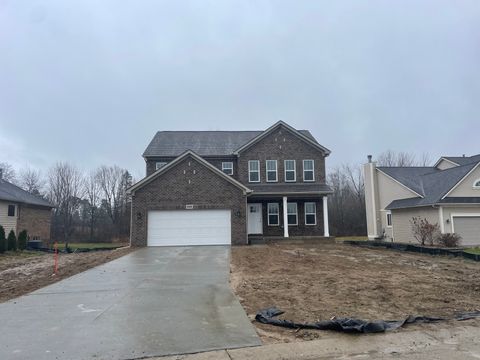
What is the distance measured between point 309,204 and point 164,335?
20.8 meters

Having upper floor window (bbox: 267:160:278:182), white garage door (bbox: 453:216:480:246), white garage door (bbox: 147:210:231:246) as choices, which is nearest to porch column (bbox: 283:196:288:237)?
upper floor window (bbox: 267:160:278:182)

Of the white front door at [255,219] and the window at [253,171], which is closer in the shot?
the white front door at [255,219]

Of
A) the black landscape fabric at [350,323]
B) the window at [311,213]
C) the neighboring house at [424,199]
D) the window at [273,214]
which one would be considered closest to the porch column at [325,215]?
the window at [311,213]

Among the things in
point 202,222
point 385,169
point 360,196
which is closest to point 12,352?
point 202,222

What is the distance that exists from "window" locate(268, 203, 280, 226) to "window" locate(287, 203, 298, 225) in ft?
2.53

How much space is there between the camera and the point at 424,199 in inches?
907

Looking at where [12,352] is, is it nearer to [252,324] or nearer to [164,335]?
[164,335]

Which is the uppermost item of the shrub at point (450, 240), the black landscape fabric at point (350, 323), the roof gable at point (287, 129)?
the roof gable at point (287, 129)

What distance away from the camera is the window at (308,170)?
2545 cm

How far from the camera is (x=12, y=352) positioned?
186 inches

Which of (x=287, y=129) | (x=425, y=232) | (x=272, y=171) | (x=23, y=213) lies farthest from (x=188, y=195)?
(x=23, y=213)

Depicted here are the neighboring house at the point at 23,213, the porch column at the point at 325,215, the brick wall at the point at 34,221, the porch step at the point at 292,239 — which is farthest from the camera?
the brick wall at the point at 34,221

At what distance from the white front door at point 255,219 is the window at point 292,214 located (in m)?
1.98

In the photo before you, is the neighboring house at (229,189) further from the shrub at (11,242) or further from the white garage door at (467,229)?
the shrub at (11,242)
